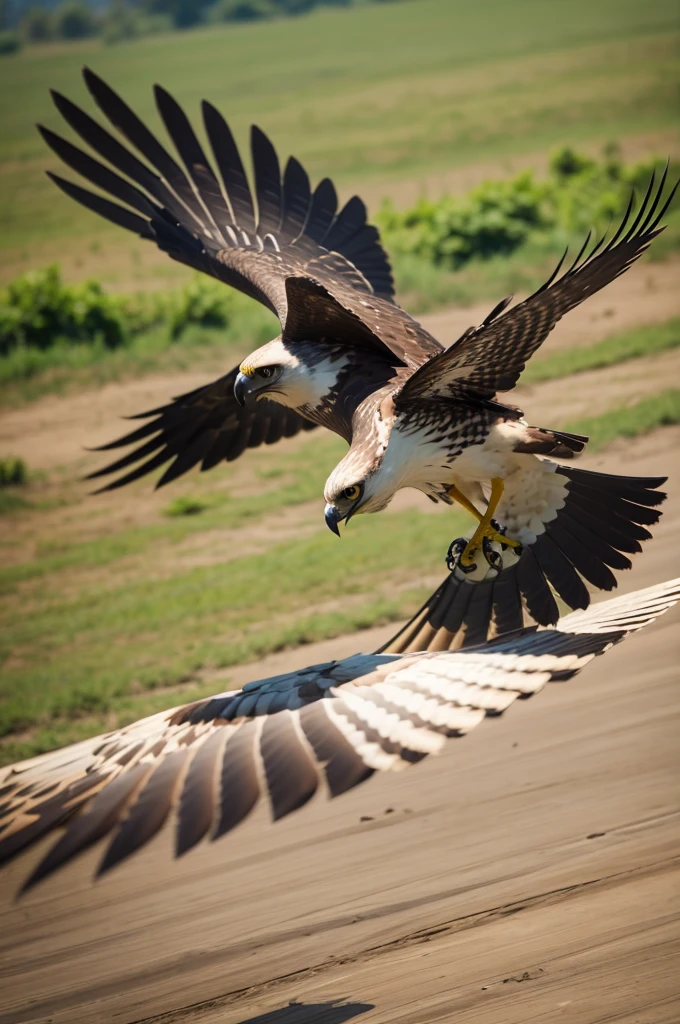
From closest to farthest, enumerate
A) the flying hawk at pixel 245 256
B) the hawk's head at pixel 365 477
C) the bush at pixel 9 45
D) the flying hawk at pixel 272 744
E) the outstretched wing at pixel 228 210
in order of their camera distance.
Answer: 1. the flying hawk at pixel 272 744
2. the hawk's head at pixel 365 477
3. the flying hawk at pixel 245 256
4. the outstretched wing at pixel 228 210
5. the bush at pixel 9 45

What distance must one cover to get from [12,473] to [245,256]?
5093 mm

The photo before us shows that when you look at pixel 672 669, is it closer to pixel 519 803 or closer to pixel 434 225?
pixel 519 803

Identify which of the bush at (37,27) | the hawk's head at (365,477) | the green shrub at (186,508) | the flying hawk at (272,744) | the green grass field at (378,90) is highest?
the bush at (37,27)

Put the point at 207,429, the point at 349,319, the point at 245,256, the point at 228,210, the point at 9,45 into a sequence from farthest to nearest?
1. the point at 9,45
2. the point at 228,210
3. the point at 207,429
4. the point at 245,256
5. the point at 349,319

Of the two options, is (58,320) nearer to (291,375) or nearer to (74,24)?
(291,375)

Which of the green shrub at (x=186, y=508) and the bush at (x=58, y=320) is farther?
the bush at (x=58, y=320)

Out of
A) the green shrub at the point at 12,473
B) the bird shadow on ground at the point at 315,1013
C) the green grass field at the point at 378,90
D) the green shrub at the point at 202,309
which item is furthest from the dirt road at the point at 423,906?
the green grass field at the point at 378,90

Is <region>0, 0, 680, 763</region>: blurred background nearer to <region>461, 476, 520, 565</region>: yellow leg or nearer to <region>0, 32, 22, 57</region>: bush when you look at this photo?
<region>461, 476, 520, 565</region>: yellow leg

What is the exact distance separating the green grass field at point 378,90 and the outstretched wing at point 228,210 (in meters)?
11.9

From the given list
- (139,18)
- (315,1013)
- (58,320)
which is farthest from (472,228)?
(139,18)

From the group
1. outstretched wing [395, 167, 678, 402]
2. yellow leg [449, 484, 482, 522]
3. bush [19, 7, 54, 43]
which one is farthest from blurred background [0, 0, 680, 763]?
bush [19, 7, 54, 43]

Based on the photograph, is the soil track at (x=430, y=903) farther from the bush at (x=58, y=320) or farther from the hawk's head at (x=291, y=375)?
the bush at (x=58, y=320)

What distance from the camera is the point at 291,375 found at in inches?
214

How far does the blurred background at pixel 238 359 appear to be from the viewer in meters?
7.38
